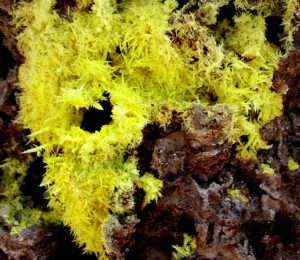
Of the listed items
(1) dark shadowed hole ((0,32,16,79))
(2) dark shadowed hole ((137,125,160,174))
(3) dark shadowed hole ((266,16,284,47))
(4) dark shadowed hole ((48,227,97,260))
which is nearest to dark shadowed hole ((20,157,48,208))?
(4) dark shadowed hole ((48,227,97,260))

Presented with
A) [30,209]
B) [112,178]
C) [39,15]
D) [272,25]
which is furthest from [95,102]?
[272,25]

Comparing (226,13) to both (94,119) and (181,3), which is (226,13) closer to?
(181,3)

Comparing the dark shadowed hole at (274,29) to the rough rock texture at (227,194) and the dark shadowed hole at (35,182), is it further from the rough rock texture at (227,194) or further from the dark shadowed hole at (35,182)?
the dark shadowed hole at (35,182)

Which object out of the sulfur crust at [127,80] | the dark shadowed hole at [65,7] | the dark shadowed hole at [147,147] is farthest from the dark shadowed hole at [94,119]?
the dark shadowed hole at [65,7]

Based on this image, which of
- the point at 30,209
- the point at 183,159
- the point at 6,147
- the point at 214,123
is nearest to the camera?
the point at 214,123

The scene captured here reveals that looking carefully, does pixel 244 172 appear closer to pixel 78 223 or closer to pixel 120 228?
pixel 120 228

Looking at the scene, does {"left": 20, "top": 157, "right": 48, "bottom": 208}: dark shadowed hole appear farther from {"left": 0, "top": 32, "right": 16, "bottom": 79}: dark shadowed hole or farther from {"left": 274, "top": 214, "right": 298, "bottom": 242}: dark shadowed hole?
{"left": 274, "top": 214, "right": 298, "bottom": 242}: dark shadowed hole
